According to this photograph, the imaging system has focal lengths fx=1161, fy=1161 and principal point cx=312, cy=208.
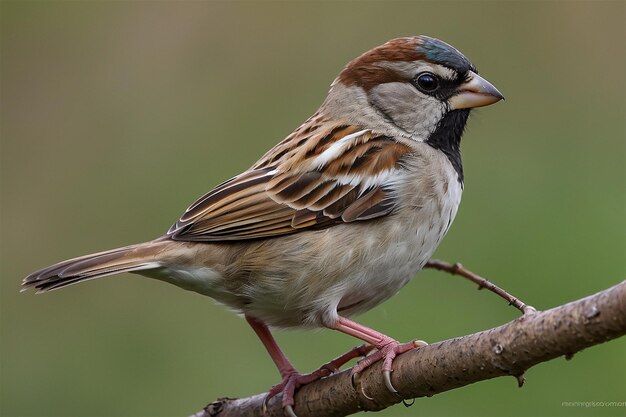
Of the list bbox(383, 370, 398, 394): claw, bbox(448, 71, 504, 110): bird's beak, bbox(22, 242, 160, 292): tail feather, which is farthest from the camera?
bbox(448, 71, 504, 110): bird's beak

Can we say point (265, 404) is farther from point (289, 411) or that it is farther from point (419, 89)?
point (419, 89)

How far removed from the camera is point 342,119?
15.5 feet

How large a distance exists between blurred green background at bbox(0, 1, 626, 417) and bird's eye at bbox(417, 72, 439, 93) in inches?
11.9

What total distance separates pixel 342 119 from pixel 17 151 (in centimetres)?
420

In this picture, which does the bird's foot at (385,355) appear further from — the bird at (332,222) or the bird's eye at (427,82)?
the bird's eye at (427,82)

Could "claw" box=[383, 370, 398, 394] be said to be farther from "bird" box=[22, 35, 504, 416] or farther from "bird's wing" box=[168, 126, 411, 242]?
"bird's wing" box=[168, 126, 411, 242]

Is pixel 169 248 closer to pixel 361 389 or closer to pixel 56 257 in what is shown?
pixel 361 389

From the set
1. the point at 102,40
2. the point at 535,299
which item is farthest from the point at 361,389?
the point at 102,40

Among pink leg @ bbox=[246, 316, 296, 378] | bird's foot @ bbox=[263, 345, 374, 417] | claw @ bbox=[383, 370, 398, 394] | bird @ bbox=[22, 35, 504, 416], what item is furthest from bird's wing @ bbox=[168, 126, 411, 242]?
claw @ bbox=[383, 370, 398, 394]

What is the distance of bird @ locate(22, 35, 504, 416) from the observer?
13.9 ft

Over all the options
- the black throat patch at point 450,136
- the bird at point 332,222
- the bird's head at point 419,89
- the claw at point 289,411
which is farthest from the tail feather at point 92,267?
the black throat patch at point 450,136

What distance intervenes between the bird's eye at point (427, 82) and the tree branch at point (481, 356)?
1332 mm

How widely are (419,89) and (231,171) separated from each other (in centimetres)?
294

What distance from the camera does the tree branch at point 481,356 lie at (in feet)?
9.72
